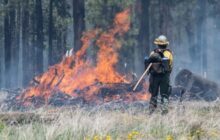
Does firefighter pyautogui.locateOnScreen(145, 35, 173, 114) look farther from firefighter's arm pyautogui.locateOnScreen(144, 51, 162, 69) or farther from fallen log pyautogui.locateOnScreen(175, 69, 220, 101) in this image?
fallen log pyautogui.locateOnScreen(175, 69, 220, 101)

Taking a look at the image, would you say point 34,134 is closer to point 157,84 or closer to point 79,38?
point 157,84

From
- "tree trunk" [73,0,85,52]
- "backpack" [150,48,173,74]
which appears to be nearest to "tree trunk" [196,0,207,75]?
"tree trunk" [73,0,85,52]

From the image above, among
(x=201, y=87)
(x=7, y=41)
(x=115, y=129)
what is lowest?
(x=201, y=87)

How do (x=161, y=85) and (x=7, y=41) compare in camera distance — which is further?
(x=7, y=41)

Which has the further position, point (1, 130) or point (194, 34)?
point (194, 34)

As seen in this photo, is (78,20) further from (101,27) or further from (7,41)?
(7,41)

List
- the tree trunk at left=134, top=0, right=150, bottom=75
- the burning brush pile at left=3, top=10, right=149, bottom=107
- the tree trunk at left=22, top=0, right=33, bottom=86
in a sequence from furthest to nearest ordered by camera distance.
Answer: the tree trunk at left=22, top=0, right=33, bottom=86 → the tree trunk at left=134, top=0, right=150, bottom=75 → the burning brush pile at left=3, top=10, right=149, bottom=107

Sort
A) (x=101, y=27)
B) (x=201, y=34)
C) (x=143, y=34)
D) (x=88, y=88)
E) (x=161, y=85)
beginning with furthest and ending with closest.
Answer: (x=201, y=34)
(x=101, y=27)
(x=143, y=34)
(x=88, y=88)
(x=161, y=85)

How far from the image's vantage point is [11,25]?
46438mm

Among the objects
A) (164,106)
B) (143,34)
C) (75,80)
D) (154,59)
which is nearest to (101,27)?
(143,34)

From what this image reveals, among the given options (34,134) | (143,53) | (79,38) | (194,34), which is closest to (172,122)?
(34,134)

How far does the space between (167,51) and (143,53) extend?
962 inches

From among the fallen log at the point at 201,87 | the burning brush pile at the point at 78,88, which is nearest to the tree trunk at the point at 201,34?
the fallen log at the point at 201,87

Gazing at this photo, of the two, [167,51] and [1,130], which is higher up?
[167,51]
